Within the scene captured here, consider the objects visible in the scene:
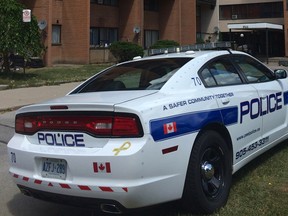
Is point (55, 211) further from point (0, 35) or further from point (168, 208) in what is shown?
point (0, 35)

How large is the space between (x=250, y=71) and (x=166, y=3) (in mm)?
41021

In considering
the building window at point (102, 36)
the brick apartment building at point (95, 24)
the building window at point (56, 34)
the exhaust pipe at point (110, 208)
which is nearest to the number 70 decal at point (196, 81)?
the exhaust pipe at point (110, 208)

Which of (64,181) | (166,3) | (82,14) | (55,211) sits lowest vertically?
(55,211)

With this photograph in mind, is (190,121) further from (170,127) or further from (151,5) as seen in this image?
(151,5)

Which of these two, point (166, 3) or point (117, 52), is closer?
point (117, 52)

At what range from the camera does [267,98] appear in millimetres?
5781

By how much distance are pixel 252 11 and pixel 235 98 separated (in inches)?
2179

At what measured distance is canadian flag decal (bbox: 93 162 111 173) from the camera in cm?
382

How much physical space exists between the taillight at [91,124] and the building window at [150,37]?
3970cm

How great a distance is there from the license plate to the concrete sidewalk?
890cm

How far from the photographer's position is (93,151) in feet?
12.8

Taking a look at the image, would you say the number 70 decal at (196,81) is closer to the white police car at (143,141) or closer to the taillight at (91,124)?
the white police car at (143,141)

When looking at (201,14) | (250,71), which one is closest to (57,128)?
(250,71)

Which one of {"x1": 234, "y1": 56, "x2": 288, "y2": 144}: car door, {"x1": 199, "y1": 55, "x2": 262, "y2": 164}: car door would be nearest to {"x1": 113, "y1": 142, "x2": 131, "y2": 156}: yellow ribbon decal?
{"x1": 199, "y1": 55, "x2": 262, "y2": 164}: car door
